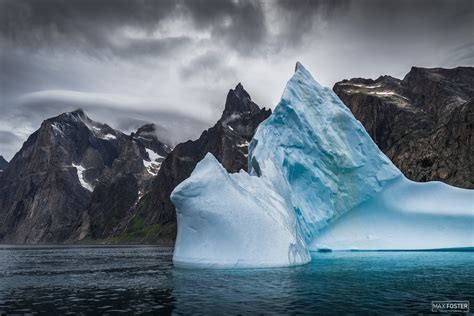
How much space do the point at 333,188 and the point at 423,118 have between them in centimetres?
8780

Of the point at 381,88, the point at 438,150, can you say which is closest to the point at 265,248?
the point at 438,150

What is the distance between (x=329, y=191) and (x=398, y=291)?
27.5 metres

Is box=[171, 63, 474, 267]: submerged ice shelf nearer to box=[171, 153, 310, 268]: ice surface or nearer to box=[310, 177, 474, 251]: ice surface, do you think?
box=[310, 177, 474, 251]: ice surface

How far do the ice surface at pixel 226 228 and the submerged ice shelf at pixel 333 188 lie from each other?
409 mm

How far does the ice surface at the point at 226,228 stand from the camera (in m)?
26.7

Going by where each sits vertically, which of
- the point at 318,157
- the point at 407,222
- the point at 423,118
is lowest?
the point at 407,222

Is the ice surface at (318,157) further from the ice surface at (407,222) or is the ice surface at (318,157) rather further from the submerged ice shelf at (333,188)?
the ice surface at (407,222)

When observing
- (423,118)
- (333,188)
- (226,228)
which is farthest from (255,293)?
(423,118)

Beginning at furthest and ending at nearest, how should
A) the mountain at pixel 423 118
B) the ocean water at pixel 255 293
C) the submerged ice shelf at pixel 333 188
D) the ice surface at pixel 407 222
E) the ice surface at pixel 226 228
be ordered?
the mountain at pixel 423 118
the ice surface at pixel 407 222
the submerged ice shelf at pixel 333 188
the ice surface at pixel 226 228
the ocean water at pixel 255 293

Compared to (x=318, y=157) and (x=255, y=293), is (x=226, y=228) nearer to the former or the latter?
(x=255, y=293)

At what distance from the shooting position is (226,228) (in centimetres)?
2708

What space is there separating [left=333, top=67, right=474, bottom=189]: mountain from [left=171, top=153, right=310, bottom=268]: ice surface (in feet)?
245

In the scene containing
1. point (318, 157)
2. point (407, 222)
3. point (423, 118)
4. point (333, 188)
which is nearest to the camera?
point (407, 222)

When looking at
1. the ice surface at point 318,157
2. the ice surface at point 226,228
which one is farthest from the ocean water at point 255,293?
the ice surface at point 318,157
